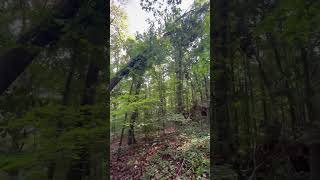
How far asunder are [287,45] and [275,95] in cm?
Answer: 31

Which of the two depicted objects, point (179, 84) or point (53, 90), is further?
point (179, 84)

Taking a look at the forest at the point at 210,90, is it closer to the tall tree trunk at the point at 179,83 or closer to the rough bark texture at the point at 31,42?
the rough bark texture at the point at 31,42

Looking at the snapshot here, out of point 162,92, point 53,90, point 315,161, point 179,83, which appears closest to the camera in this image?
point 315,161

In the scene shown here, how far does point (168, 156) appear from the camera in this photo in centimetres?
503

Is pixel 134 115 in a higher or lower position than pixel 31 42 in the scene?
lower

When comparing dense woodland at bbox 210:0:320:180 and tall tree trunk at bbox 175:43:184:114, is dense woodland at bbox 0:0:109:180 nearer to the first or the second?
dense woodland at bbox 210:0:320:180

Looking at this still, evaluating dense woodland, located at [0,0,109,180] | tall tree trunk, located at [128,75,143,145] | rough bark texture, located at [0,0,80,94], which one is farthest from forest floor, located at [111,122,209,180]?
rough bark texture, located at [0,0,80,94]

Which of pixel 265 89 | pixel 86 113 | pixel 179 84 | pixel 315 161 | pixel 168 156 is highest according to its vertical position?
pixel 179 84

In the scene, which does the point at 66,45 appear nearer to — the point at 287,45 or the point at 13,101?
the point at 13,101

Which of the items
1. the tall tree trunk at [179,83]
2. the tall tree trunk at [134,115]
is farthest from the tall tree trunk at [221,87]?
the tall tree trunk at [179,83]

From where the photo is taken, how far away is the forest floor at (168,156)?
456cm

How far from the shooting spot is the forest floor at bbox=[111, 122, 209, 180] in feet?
15.0

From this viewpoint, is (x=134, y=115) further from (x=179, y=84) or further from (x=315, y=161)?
(x=315, y=161)

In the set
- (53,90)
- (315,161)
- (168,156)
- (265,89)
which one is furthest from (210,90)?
(168,156)
